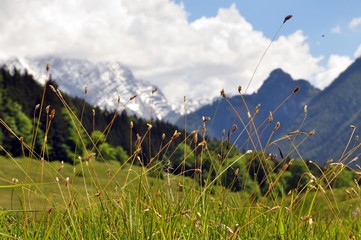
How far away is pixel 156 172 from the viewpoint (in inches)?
204

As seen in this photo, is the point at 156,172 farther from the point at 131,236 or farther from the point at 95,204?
the point at 131,236

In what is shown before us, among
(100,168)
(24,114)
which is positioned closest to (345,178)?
(100,168)

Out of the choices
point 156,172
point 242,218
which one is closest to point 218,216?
point 242,218

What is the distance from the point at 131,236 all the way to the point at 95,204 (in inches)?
50.9

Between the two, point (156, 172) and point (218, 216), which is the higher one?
point (156, 172)

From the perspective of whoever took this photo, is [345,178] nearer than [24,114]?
No

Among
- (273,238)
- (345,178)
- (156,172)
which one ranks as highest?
(156,172)

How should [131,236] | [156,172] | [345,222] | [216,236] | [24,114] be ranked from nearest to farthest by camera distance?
[131,236]
[216,236]
[156,172]
[345,222]
[24,114]

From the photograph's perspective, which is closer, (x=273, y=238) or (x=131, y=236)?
(x=131, y=236)

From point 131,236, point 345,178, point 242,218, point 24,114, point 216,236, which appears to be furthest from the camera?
point 345,178

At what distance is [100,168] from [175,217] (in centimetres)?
14790

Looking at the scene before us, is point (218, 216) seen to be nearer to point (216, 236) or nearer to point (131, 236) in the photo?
point (216, 236)

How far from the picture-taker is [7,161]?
4707 inches

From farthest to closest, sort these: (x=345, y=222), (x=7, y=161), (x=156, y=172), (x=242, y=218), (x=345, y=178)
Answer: (x=345, y=178), (x=7, y=161), (x=345, y=222), (x=156, y=172), (x=242, y=218)
